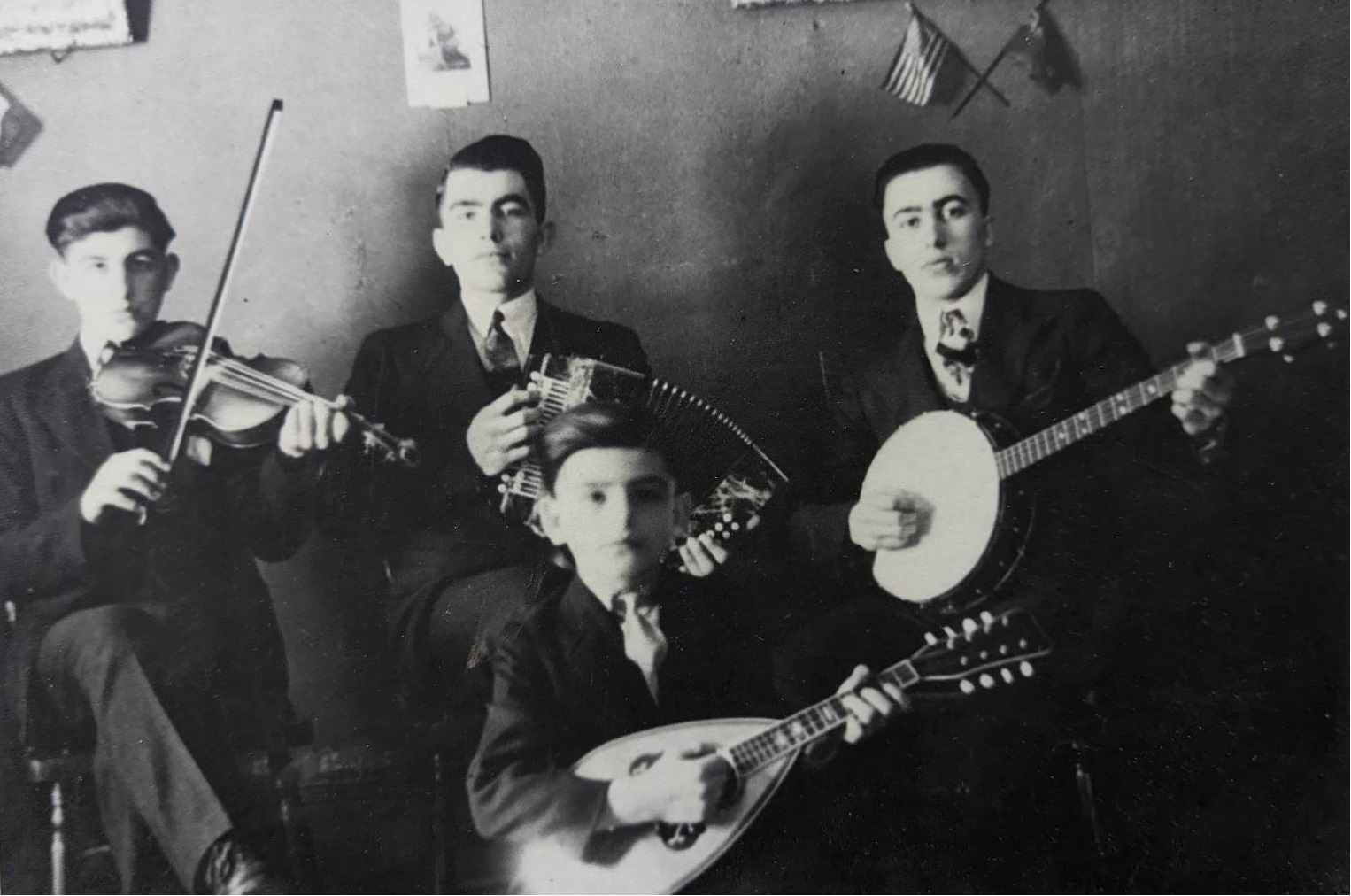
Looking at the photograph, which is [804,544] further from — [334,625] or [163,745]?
[163,745]

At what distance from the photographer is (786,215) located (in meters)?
1.76

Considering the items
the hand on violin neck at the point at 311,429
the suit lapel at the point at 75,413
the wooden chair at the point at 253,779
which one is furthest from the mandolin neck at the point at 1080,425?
the suit lapel at the point at 75,413

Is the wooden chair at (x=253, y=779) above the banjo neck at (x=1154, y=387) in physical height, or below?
below

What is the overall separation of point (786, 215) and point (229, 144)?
1.08 m

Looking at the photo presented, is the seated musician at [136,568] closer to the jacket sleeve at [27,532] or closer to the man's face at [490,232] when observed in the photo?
the jacket sleeve at [27,532]

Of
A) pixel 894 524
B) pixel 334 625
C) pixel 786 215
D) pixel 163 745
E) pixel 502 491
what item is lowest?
pixel 163 745

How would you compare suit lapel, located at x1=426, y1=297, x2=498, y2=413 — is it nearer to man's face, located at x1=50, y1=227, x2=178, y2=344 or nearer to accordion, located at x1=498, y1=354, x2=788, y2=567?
accordion, located at x1=498, y1=354, x2=788, y2=567

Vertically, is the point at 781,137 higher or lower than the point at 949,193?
higher

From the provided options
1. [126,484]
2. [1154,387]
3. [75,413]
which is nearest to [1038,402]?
[1154,387]

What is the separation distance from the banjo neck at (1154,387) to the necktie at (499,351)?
36.7 inches

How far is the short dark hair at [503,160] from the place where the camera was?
68.5 inches

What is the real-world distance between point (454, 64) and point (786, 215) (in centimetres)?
70

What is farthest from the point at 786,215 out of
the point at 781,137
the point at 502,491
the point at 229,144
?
the point at 229,144

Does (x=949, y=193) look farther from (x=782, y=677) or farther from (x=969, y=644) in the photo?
(x=782, y=677)
